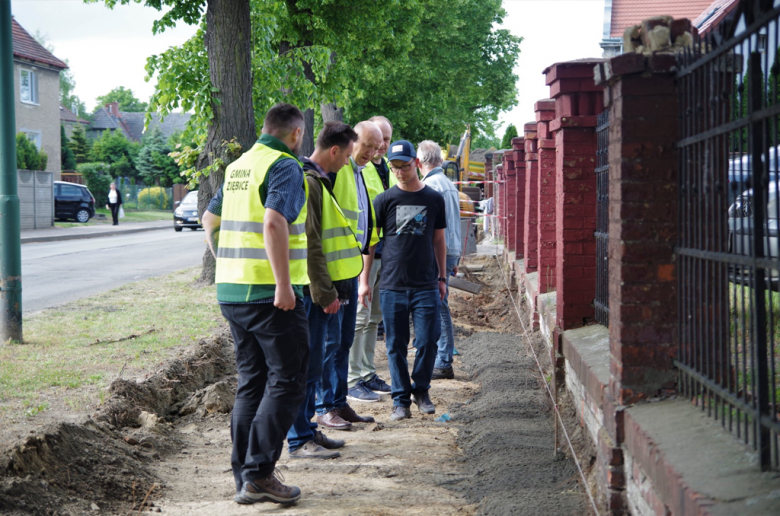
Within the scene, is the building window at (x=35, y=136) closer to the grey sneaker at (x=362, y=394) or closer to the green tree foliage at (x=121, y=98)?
the grey sneaker at (x=362, y=394)

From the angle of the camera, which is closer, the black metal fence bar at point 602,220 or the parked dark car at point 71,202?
the black metal fence bar at point 602,220

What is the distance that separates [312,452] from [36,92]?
1456 inches

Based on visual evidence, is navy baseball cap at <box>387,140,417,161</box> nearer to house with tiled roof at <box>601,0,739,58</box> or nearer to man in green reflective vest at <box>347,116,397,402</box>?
man in green reflective vest at <box>347,116,397,402</box>

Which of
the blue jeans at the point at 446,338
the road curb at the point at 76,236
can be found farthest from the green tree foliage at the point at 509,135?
the blue jeans at the point at 446,338

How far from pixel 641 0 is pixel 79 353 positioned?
24380 millimetres

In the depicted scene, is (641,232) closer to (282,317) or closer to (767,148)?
(767,148)

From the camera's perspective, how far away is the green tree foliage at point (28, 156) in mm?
33094

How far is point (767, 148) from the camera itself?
2.67 meters

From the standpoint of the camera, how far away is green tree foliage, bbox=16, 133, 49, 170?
33.1 metres

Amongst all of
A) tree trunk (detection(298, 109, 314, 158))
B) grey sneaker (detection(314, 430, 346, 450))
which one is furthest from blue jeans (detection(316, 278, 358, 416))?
tree trunk (detection(298, 109, 314, 158))

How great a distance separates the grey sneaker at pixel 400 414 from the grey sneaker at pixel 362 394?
0.66 m

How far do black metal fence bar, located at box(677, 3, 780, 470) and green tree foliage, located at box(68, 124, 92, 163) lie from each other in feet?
192

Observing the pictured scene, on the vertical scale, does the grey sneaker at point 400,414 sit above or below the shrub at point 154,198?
below

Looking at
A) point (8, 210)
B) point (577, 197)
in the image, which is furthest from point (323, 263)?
point (8, 210)
